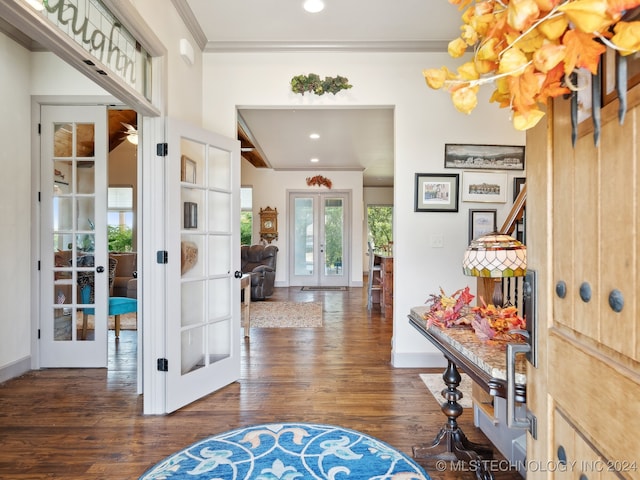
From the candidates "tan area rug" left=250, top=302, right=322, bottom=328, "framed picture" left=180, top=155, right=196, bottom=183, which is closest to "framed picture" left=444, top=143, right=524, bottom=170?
"framed picture" left=180, top=155, right=196, bottom=183

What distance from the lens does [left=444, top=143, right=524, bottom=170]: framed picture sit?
3271mm

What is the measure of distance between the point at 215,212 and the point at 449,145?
2.13 metres

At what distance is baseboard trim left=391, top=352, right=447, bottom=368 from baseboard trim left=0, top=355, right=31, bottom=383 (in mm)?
3207

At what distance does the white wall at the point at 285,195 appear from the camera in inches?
336

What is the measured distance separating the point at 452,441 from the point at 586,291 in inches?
62.8

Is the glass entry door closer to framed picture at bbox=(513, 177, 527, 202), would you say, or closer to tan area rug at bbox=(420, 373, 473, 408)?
framed picture at bbox=(513, 177, 527, 202)

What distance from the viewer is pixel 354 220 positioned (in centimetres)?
850

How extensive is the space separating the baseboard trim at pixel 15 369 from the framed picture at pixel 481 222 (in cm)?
405

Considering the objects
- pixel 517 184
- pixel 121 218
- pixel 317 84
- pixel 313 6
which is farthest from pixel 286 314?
pixel 121 218

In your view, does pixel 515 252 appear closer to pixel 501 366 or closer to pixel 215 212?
pixel 501 366

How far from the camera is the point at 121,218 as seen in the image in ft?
26.5

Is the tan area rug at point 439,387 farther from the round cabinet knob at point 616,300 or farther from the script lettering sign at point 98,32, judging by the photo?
the script lettering sign at point 98,32

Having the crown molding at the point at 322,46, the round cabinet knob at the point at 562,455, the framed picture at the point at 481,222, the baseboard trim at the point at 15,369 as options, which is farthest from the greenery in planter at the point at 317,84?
the baseboard trim at the point at 15,369

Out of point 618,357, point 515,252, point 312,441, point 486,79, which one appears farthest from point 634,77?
point 312,441
